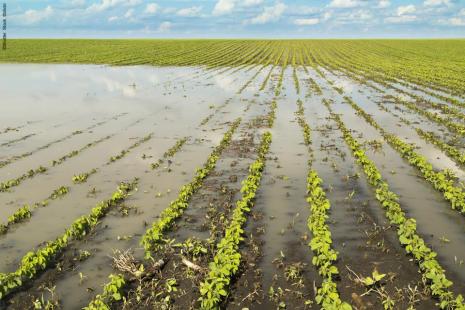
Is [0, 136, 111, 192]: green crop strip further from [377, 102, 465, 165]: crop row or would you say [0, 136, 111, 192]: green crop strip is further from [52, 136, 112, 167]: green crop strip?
[377, 102, 465, 165]: crop row

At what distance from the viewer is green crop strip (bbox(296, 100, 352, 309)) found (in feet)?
21.5

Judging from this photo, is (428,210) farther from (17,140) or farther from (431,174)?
(17,140)

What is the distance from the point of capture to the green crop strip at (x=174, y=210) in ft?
27.6

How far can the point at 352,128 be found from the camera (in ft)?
62.5

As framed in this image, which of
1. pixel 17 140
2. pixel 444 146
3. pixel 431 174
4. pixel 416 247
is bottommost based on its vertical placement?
pixel 416 247

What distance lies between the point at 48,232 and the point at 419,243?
7.50 meters

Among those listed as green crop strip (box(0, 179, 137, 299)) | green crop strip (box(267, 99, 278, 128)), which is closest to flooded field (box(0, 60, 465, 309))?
green crop strip (box(0, 179, 137, 299))

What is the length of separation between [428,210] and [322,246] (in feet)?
12.8

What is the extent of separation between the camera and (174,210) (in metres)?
9.89

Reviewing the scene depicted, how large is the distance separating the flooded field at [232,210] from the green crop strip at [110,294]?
3 cm

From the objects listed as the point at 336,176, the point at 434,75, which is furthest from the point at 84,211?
the point at 434,75

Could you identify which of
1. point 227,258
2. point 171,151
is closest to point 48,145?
point 171,151

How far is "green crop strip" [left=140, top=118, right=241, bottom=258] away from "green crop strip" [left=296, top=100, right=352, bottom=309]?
2.97 m

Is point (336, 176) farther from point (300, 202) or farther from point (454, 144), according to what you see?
point (454, 144)
